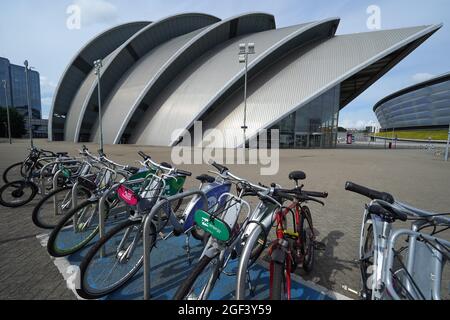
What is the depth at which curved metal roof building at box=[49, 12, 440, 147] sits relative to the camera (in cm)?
2577

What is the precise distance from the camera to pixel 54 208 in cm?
433

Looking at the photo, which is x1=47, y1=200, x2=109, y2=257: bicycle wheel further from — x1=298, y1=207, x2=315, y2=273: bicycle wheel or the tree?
the tree

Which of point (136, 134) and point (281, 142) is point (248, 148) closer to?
point (281, 142)

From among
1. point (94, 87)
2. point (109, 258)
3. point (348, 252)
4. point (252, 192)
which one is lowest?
point (348, 252)

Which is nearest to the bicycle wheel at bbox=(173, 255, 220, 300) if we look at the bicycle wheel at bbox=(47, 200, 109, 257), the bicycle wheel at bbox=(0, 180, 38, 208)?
the bicycle wheel at bbox=(47, 200, 109, 257)

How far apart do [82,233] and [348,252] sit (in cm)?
387

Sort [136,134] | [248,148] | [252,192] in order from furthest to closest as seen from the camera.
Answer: [136,134] → [248,148] → [252,192]

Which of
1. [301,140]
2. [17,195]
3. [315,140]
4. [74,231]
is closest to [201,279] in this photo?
[74,231]

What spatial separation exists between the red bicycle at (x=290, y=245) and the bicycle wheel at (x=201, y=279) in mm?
468

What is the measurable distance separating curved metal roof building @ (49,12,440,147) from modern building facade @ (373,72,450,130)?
158 ft

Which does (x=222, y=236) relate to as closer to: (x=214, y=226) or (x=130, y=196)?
(x=214, y=226)

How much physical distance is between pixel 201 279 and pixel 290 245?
77 centimetres

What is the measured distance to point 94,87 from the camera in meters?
32.9
